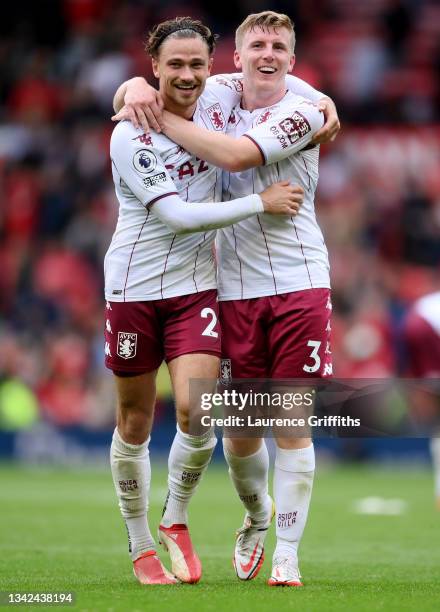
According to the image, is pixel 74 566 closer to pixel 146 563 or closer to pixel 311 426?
pixel 146 563

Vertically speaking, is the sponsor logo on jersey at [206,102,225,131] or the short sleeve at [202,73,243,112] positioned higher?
the short sleeve at [202,73,243,112]

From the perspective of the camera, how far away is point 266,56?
6.55 m

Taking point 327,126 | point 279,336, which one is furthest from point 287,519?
point 327,126

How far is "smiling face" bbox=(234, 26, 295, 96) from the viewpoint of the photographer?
656 centimetres

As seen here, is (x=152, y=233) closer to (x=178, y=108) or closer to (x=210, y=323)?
(x=210, y=323)

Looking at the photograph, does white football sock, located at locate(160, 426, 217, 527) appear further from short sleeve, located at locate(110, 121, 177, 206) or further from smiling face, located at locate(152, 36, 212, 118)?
smiling face, located at locate(152, 36, 212, 118)

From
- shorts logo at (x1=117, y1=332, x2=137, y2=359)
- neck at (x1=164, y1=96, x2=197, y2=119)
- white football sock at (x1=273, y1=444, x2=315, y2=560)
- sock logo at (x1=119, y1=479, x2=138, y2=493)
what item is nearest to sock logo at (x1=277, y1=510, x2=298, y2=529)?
white football sock at (x1=273, y1=444, x2=315, y2=560)

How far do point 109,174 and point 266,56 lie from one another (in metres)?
12.9

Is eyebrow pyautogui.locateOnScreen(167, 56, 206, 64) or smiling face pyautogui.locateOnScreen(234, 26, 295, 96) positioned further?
smiling face pyautogui.locateOnScreen(234, 26, 295, 96)

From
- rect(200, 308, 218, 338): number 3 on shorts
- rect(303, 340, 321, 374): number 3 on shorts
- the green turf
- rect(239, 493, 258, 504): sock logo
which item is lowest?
the green turf

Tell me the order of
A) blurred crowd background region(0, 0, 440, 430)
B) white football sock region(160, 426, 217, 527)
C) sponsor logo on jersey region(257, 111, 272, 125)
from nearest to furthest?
white football sock region(160, 426, 217, 527), sponsor logo on jersey region(257, 111, 272, 125), blurred crowd background region(0, 0, 440, 430)

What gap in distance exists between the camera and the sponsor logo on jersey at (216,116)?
670 centimetres

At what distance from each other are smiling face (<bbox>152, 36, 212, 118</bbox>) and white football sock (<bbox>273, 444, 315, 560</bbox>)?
71.9 inches

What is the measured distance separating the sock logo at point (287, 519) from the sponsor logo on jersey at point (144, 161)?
1798 millimetres
